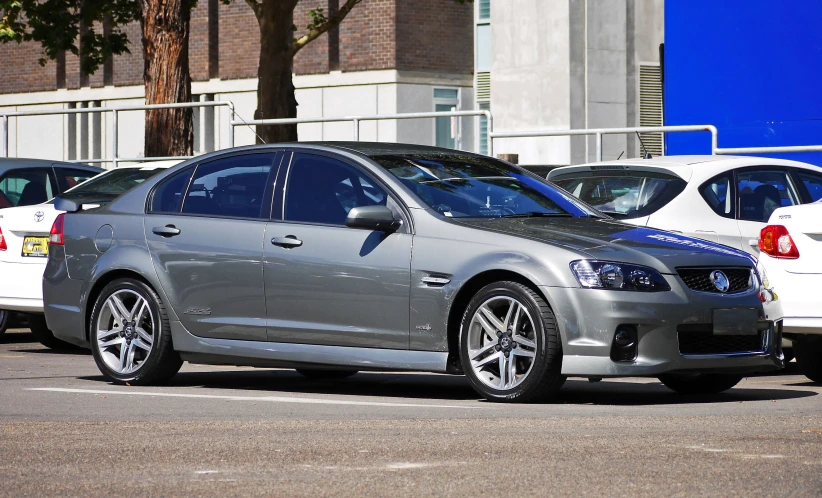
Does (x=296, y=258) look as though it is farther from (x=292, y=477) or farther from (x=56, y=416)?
(x=292, y=477)

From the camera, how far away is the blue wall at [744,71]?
17.7 meters

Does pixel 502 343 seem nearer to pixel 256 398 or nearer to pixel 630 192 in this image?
pixel 256 398

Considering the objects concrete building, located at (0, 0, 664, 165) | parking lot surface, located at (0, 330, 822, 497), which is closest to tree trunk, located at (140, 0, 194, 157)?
concrete building, located at (0, 0, 664, 165)

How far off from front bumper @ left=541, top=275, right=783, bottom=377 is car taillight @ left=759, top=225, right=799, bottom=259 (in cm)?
153

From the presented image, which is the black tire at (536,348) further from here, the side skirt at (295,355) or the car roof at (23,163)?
the car roof at (23,163)

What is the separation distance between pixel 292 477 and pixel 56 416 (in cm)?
251

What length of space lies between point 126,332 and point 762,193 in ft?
16.2

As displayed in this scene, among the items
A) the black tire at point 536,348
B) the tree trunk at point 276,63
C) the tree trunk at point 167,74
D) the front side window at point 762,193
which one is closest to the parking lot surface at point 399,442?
the black tire at point 536,348

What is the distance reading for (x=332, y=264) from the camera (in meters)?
9.30

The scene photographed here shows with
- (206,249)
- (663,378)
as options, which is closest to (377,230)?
(206,249)

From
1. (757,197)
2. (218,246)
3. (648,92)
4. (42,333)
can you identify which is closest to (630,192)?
(757,197)

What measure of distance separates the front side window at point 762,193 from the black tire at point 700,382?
249 cm

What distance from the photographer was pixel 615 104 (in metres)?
31.7

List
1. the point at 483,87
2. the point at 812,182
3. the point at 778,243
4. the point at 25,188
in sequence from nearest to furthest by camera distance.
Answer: the point at 778,243 → the point at 812,182 → the point at 25,188 → the point at 483,87
